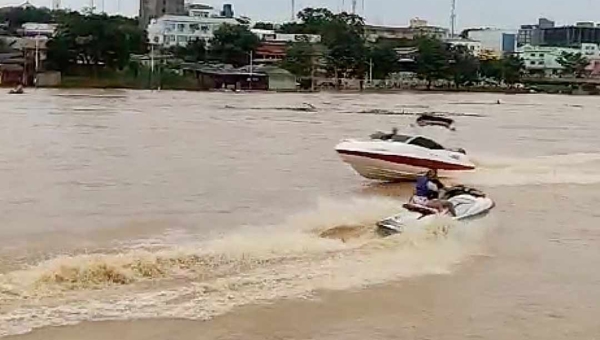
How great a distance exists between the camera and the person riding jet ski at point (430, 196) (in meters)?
14.9

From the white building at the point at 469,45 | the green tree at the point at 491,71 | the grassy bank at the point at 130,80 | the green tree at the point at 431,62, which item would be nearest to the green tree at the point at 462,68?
the green tree at the point at 431,62

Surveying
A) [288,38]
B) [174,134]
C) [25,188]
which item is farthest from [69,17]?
[25,188]

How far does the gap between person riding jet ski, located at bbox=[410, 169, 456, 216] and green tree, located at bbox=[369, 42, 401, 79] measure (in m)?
87.9

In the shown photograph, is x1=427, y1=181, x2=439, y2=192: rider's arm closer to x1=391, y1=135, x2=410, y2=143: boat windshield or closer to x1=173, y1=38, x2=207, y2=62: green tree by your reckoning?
x1=391, y1=135, x2=410, y2=143: boat windshield

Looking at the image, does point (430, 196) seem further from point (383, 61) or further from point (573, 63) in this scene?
point (573, 63)

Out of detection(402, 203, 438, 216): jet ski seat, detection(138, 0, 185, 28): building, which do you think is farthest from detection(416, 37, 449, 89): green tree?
detection(402, 203, 438, 216): jet ski seat

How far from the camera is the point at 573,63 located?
138 metres

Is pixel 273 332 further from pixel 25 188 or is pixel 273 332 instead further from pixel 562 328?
pixel 25 188

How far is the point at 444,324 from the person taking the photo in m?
10.9

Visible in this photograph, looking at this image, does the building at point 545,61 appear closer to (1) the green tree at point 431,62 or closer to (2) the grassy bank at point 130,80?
(1) the green tree at point 431,62

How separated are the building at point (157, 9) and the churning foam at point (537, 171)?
11783 centimetres

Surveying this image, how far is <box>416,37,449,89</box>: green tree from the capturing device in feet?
348

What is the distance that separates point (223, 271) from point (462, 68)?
99.3 m

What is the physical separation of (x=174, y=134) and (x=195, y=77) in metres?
55.2
